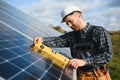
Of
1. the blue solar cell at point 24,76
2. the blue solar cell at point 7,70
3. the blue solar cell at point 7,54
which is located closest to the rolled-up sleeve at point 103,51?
the blue solar cell at point 7,54

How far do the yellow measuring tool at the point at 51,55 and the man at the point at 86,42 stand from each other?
8.5 inches

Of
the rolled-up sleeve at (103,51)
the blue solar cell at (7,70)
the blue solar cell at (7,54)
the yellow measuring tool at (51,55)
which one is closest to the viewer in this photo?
the blue solar cell at (7,70)

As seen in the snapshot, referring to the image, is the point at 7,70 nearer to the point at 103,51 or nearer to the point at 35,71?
the point at 35,71

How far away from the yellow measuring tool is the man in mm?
216

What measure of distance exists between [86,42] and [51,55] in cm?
109

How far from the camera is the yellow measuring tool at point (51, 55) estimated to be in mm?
5761

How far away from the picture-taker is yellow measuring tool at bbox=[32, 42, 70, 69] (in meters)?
5.76

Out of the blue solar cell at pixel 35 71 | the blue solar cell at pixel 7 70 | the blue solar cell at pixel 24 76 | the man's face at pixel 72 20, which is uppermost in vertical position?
the man's face at pixel 72 20

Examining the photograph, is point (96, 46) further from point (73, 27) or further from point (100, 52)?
point (73, 27)

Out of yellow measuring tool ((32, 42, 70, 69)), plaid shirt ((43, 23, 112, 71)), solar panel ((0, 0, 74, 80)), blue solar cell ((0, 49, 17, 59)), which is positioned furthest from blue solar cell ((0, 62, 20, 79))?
plaid shirt ((43, 23, 112, 71))

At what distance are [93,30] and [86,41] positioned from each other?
0.32 metres

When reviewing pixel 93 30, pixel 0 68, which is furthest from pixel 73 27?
pixel 0 68

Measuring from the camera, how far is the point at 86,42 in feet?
21.8

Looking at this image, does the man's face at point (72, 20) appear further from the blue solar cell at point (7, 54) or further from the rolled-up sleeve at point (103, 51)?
the blue solar cell at point (7, 54)
